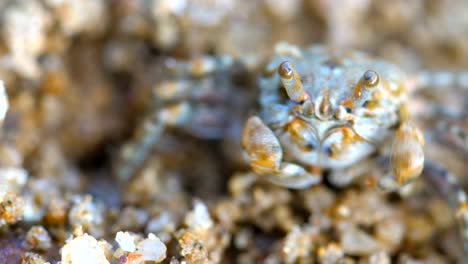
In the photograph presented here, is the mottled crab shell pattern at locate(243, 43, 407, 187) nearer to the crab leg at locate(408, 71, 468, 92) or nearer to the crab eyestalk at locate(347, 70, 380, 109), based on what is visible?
the crab eyestalk at locate(347, 70, 380, 109)

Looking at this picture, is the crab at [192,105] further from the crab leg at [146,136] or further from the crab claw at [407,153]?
the crab claw at [407,153]

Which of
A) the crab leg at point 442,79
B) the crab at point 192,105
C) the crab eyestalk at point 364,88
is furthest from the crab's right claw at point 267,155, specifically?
the crab leg at point 442,79

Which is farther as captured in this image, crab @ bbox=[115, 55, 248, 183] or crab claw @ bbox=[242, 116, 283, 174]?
crab @ bbox=[115, 55, 248, 183]

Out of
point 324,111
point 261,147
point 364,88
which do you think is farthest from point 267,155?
point 364,88

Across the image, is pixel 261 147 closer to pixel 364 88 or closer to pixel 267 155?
pixel 267 155

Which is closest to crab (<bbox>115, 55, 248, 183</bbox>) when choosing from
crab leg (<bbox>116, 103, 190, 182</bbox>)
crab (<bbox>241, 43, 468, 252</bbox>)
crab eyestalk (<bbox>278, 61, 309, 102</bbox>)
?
crab leg (<bbox>116, 103, 190, 182</bbox>)
